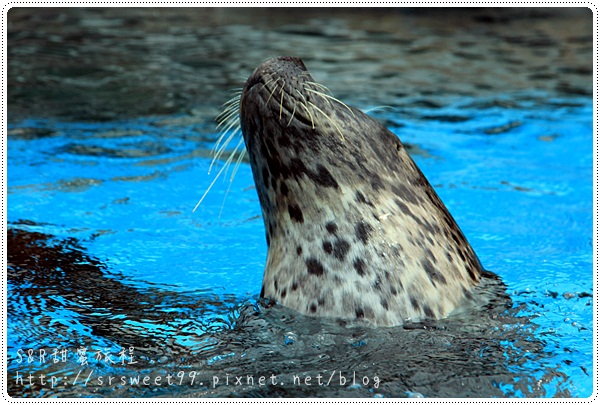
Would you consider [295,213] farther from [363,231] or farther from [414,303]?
[414,303]

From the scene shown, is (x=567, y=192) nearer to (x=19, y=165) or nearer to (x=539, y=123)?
(x=539, y=123)

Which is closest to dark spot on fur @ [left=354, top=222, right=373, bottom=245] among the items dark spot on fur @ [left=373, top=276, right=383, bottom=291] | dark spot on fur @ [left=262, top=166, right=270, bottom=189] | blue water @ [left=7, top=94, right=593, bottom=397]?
dark spot on fur @ [left=373, top=276, right=383, bottom=291]

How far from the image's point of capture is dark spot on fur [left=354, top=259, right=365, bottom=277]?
3308mm

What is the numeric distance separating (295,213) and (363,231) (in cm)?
27

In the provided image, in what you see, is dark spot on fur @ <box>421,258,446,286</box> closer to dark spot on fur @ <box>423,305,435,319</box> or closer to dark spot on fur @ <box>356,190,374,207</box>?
dark spot on fur @ <box>423,305,435,319</box>

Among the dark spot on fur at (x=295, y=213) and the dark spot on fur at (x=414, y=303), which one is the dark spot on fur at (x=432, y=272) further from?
the dark spot on fur at (x=295, y=213)

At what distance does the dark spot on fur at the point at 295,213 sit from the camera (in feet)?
11.1

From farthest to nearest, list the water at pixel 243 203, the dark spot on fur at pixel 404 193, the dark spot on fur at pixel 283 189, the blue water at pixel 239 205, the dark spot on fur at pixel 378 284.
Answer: the blue water at pixel 239 205 → the dark spot on fur at pixel 404 193 → the dark spot on fur at pixel 283 189 → the dark spot on fur at pixel 378 284 → the water at pixel 243 203

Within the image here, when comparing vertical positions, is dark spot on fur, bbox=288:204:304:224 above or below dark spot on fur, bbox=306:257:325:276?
above

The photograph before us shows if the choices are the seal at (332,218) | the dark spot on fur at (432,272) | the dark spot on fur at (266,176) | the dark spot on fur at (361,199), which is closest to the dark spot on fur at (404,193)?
the seal at (332,218)

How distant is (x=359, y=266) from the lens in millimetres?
3316

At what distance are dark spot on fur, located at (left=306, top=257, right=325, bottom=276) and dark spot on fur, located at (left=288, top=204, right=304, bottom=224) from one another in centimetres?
16

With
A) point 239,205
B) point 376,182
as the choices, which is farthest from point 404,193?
point 239,205

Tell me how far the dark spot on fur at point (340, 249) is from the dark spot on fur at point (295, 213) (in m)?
0.17
